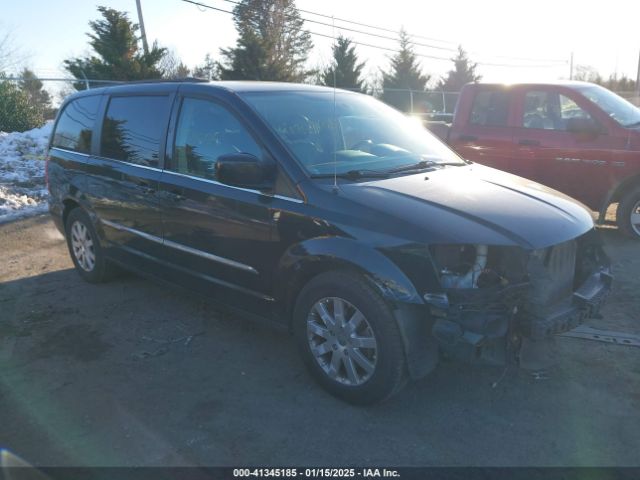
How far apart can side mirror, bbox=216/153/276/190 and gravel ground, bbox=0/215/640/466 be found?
131 cm

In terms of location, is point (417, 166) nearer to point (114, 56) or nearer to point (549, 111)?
point (549, 111)

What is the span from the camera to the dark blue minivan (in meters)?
2.88

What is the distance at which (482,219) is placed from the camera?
2971mm

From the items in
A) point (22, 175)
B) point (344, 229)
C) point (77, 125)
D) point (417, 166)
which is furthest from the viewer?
point (22, 175)

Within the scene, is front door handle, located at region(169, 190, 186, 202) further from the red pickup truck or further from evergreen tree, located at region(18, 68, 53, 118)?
evergreen tree, located at region(18, 68, 53, 118)

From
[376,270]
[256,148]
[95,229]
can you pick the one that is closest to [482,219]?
[376,270]

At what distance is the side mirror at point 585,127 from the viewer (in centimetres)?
638

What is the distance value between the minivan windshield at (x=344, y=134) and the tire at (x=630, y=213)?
3336mm

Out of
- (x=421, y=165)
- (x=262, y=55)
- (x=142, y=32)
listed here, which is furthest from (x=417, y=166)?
(x=142, y=32)

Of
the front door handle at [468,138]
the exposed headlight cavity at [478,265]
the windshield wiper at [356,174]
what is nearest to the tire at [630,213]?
the front door handle at [468,138]

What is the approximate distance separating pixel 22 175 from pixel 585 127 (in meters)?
10.4

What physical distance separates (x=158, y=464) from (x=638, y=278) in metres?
4.68

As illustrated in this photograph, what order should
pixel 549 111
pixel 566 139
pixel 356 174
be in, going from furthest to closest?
pixel 549 111, pixel 566 139, pixel 356 174

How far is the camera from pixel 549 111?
6.79 meters
